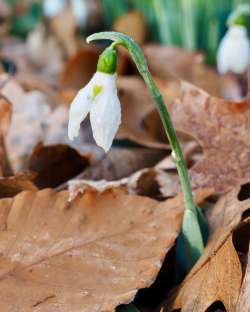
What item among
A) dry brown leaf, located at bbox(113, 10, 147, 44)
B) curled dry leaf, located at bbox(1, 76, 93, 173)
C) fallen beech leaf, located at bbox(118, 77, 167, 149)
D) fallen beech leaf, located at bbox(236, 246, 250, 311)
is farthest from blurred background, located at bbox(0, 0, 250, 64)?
fallen beech leaf, located at bbox(236, 246, 250, 311)

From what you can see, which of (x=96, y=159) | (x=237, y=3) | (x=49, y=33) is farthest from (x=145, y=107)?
(x=49, y=33)

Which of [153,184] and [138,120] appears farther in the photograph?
[138,120]

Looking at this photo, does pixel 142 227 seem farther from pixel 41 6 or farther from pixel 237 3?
pixel 41 6

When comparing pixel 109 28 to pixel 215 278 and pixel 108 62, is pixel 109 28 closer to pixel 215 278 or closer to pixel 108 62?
pixel 108 62

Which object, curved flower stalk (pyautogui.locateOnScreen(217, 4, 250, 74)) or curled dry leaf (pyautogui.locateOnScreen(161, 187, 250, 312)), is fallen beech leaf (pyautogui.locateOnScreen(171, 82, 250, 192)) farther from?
curved flower stalk (pyautogui.locateOnScreen(217, 4, 250, 74))

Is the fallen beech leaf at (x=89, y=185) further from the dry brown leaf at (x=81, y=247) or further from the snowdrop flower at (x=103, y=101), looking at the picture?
the snowdrop flower at (x=103, y=101)

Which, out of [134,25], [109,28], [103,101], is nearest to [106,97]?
[103,101]

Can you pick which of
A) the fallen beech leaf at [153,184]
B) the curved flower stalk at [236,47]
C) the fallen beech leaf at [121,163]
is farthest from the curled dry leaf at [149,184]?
the curved flower stalk at [236,47]
